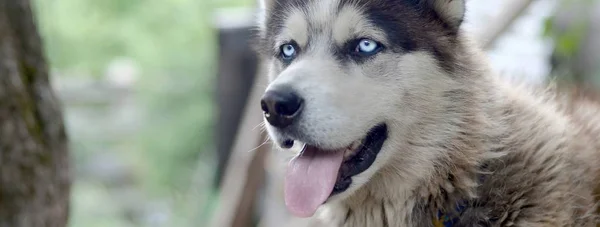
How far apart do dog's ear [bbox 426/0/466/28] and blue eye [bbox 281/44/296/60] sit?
54 centimetres

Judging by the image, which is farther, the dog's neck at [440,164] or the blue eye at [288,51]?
the blue eye at [288,51]

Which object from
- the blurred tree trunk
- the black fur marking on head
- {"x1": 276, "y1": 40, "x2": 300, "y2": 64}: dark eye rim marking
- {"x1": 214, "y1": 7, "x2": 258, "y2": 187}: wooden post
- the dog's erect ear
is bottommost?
{"x1": 214, "y1": 7, "x2": 258, "y2": 187}: wooden post

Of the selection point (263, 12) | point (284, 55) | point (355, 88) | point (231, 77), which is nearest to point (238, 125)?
point (231, 77)

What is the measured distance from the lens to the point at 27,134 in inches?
108

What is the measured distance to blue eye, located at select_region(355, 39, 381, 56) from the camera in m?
2.79

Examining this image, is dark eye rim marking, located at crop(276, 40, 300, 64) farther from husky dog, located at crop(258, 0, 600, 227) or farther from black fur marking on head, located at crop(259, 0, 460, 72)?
black fur marking on head, located at crop(259, 0, 460, 72)

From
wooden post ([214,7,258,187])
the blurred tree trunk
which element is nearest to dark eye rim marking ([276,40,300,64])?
the blurred tree trunk

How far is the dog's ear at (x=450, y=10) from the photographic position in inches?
112

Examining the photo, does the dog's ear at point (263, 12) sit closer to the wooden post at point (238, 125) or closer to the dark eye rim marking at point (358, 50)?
the dark eye rim marking at point (358, 50)

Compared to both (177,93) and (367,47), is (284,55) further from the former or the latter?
(177,93)

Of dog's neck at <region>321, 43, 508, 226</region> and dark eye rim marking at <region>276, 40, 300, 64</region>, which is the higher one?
dark eye rim marking at <region>276, 40, 300, 64</region>

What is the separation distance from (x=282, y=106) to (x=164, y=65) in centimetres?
701

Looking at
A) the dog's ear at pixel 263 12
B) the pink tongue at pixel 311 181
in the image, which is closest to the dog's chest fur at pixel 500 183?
the pink tongue at pixel 311 181

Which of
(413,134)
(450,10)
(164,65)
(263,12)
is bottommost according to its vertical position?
(164,65)
